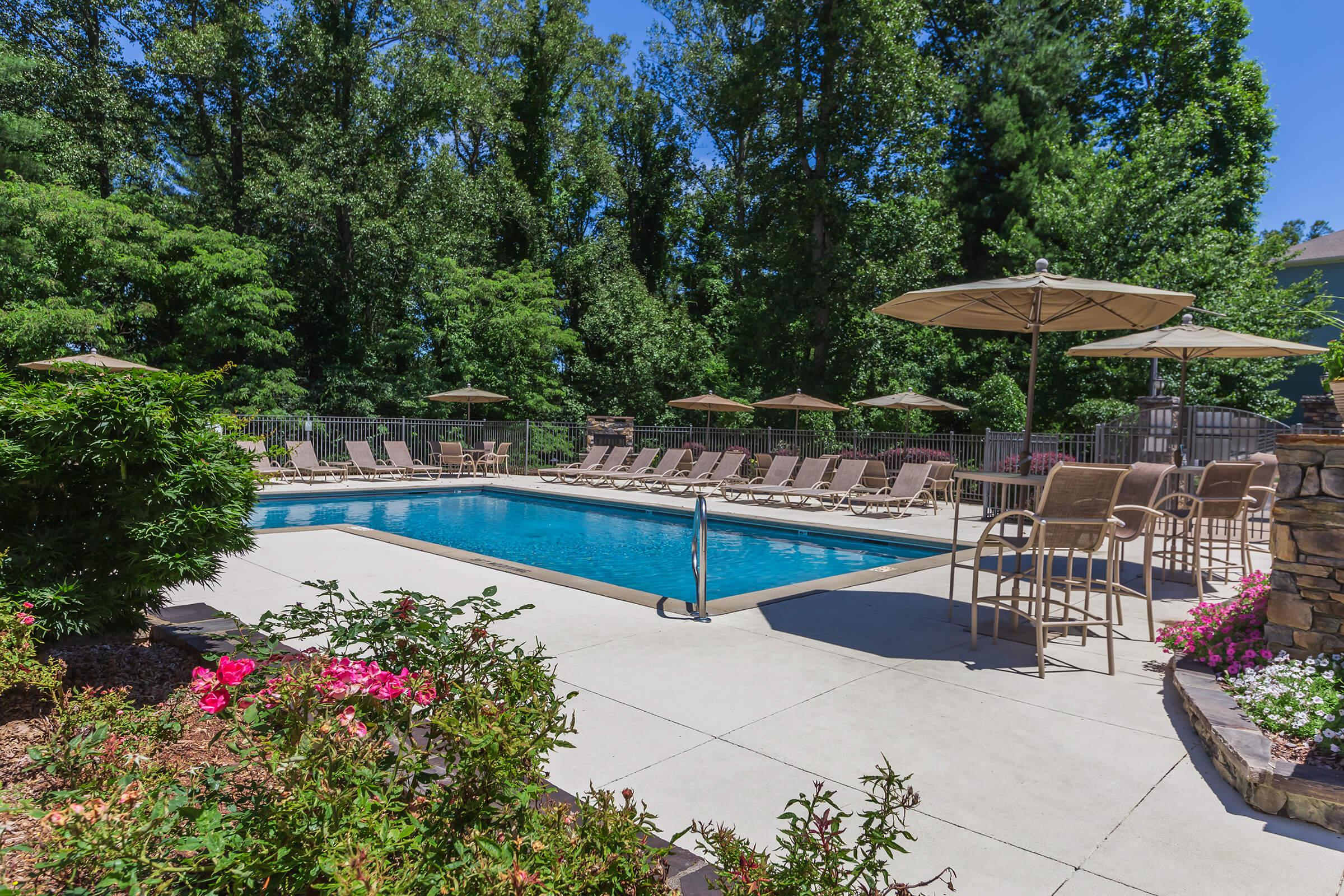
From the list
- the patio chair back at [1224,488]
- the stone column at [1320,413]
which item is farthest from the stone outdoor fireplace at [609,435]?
the patio chair back at [1224,488]

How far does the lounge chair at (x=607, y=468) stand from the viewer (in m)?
17.8

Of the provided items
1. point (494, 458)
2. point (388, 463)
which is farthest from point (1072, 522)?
point (388, 463)

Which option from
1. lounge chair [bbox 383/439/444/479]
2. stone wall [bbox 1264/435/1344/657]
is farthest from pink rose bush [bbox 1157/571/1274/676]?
lounge chair [bbox 383/439/444/479]

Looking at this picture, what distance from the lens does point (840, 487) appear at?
13367 mm

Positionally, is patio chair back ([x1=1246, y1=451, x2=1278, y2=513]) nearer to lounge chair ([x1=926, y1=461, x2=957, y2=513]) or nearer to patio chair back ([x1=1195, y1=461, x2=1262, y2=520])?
Answer: patio chair back ([x1=1195, y1=461, x2=1262, y2=520])

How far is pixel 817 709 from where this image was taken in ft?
11.6

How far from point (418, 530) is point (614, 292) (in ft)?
53.8

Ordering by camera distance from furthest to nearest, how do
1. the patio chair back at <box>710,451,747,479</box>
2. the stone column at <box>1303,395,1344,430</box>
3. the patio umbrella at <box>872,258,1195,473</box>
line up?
the patio chair back at <box>710,451,747,479</box>
the stone column at <box>1303,395,1344,430</box>
the patio umbrella at <box>872,258,1195,473</box>


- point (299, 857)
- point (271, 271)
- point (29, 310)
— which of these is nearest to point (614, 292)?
point (271, 271)

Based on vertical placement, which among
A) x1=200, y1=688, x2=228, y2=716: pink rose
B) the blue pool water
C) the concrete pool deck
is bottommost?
the blue pool water

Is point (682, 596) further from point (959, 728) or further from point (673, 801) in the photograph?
point (673, 801)

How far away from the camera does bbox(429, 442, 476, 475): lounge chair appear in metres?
19.3

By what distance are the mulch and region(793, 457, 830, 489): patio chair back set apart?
1113 cm

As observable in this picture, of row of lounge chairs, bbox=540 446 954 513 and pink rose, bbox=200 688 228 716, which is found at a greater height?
pink rose, bbox=200 688 228 716
